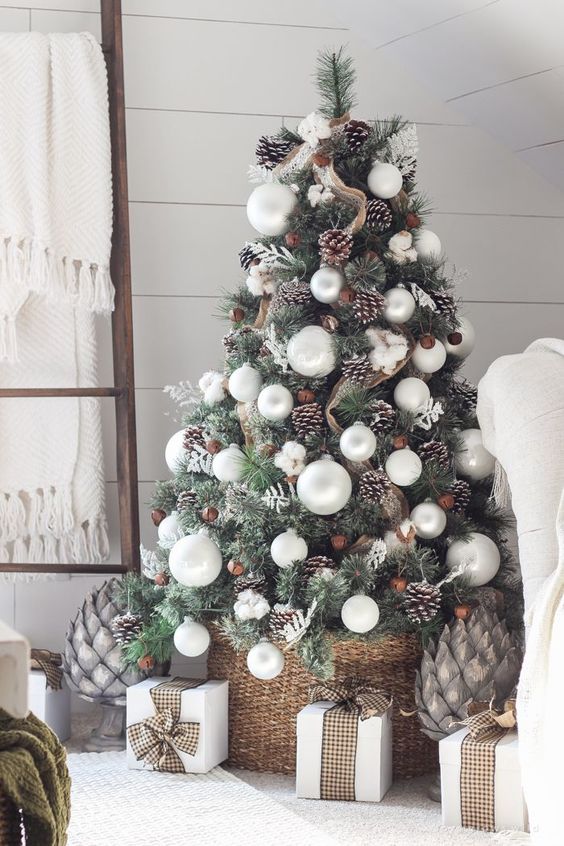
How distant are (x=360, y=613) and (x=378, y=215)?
26.5 inches

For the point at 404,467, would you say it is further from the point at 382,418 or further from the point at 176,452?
the point at 176,452

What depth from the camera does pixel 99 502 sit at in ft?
7.05

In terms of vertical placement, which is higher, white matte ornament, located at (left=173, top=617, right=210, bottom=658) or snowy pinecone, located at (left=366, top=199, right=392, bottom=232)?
snowy pinecone, located at (left=366, top=199, right=392, bottom=232)

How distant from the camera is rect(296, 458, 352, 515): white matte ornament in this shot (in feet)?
5.32

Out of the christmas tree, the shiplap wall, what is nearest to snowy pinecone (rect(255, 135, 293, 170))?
the christmas tree

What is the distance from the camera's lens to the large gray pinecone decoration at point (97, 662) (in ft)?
6.09

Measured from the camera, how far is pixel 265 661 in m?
1.63

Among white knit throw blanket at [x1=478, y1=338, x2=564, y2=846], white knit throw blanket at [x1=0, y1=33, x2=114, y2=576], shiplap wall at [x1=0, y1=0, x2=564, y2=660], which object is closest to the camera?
white knit throw blanket at [x1=478, y1=338, x2=564, y2=846]

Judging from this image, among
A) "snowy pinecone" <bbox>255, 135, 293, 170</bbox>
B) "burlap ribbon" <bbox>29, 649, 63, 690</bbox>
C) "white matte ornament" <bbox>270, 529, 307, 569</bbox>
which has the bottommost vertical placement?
"burlap ribbon" <bbox>29, 649, 63, 690</bbox>

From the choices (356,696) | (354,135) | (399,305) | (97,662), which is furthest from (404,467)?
(97,662)

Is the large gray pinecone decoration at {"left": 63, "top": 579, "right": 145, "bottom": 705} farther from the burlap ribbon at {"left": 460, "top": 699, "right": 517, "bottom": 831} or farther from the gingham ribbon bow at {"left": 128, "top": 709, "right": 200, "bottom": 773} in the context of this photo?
the burlap ribbon at {"left": 460, "top": 699, "right": 517, "bottom": 831}

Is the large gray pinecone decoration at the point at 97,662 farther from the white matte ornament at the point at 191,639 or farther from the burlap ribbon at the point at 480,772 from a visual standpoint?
the burlap ribbon at the point at 480,772

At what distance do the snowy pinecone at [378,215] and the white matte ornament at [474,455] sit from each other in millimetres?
390

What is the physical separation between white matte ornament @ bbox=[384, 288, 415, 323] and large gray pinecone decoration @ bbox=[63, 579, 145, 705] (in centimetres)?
77
